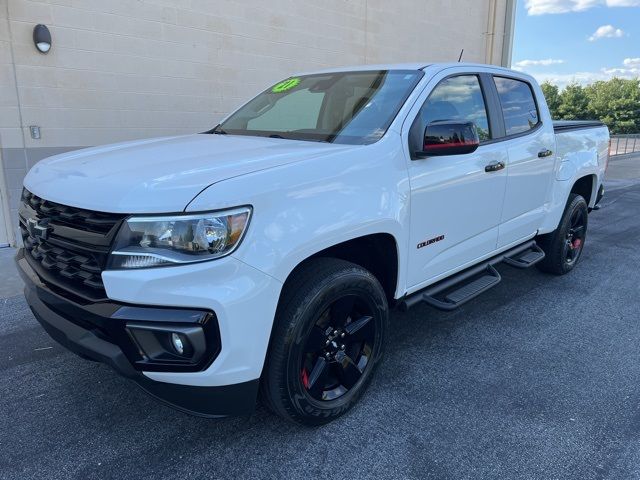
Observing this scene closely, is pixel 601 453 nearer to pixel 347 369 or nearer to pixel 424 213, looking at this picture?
pixel 347 369

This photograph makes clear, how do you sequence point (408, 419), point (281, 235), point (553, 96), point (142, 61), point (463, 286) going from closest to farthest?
point (281, 235) < point (408, 419) < point (463, 286) < point (142, 61) < point (553, 96)

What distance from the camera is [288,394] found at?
234 cm

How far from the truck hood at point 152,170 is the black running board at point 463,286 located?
113 cm

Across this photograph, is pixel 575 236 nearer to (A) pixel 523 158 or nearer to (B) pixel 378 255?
(A) pixel 523 158

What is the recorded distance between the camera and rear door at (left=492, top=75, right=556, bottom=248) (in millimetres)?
3783

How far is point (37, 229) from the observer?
2418 millimetres

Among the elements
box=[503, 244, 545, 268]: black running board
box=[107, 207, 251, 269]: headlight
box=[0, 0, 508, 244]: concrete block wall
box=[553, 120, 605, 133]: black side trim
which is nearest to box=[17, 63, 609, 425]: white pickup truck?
box=[107, 207, 251, 269]: headlight

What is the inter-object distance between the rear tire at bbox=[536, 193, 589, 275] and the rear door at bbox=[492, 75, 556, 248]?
0.51m

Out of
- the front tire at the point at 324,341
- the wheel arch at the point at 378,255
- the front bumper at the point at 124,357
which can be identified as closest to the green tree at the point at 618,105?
the wheel arch at the point at 378,255

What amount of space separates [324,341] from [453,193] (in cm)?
128

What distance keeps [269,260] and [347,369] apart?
93cm

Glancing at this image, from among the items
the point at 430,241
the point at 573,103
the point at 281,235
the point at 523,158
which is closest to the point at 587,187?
the point at 523,158

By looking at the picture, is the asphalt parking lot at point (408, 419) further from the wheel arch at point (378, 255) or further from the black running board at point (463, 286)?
the wheel arch at point (378, 255)

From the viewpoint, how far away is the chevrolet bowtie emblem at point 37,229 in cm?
236
